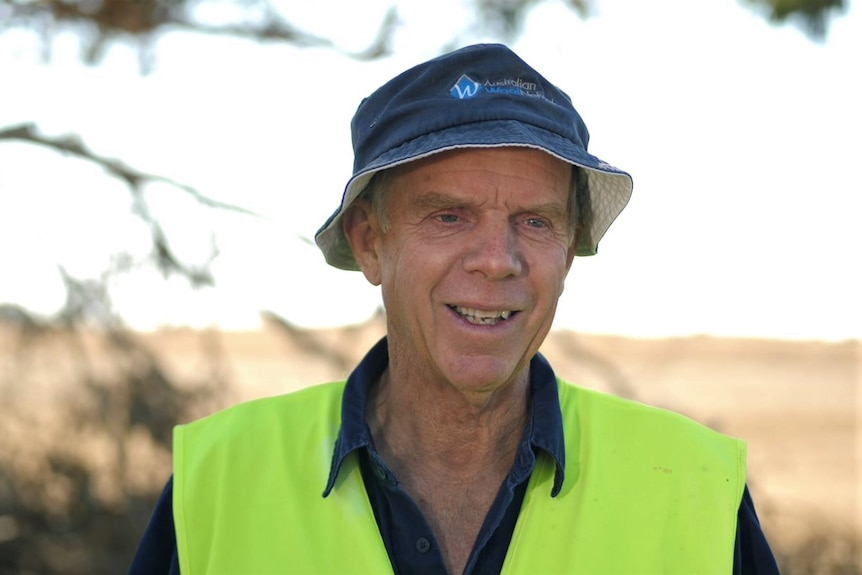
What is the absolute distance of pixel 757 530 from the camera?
87.5 inches

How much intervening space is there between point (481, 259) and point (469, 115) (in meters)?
0.28

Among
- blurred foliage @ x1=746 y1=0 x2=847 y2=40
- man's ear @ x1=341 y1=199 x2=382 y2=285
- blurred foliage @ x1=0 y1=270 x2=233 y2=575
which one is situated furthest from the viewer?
blurred foliage @ x1=0 y1=270 x2=233 y2=575

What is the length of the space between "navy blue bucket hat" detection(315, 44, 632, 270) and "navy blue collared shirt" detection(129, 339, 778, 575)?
502 mm

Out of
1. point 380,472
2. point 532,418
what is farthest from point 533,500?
point 380,472

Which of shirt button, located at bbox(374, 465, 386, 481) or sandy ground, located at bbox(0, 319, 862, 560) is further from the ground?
sandy ground, located at bbox(0, 319, 862, 560)

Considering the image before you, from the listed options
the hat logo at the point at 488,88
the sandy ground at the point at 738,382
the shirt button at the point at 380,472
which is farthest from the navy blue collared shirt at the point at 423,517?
the sandy ground at the point at 738,382

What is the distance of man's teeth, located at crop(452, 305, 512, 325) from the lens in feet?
7.16

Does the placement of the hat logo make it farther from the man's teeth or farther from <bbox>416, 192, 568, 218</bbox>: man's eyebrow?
the man's teeth

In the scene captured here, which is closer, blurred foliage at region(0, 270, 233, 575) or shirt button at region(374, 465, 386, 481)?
shirt button at region(374, 465, 386, 481)

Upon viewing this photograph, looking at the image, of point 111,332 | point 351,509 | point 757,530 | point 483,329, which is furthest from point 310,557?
point 111,332

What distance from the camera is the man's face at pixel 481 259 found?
2.17 metres

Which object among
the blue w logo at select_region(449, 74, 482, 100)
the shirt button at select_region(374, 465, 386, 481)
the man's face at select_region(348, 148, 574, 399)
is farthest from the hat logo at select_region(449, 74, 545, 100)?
the shirt button at select_region(374, 465, 386, 481)

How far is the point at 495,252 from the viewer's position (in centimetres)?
216

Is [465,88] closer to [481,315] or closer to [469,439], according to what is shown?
[481,315]
